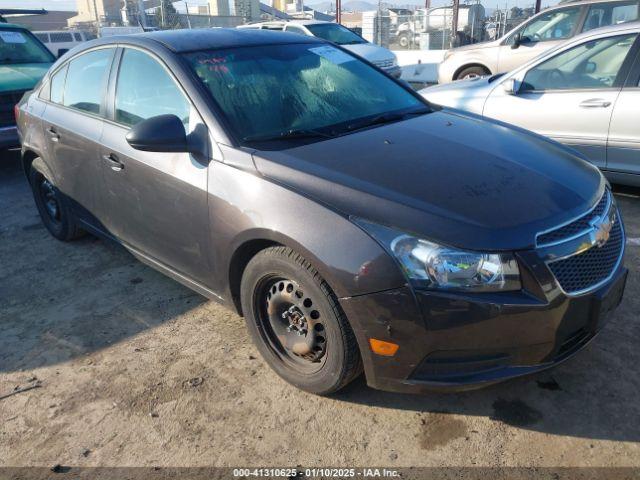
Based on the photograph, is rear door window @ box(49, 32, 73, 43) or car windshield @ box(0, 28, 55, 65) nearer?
car windshield @ box(0, 28, 55, 65)

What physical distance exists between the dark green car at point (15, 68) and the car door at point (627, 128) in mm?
6640

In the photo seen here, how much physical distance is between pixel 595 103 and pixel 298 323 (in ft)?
12.6

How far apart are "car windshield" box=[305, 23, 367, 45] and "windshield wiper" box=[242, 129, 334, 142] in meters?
10.5

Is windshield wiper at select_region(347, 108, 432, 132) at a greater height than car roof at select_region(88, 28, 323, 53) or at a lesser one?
lesser

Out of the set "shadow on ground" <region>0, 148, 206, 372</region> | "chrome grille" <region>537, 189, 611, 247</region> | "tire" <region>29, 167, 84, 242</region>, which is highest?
"chrome grille" <region>537, 189, 611, 247</region>

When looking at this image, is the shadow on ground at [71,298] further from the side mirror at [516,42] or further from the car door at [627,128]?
the side mirror at [516,42]

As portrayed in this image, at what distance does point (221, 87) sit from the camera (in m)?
3.07

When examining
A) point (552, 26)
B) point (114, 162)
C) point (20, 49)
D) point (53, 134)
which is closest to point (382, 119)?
point (114, 162)

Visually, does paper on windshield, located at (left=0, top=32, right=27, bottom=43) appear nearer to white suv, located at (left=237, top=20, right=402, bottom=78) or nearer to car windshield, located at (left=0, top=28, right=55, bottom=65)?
car windshield, located at (left=0, top=28, right=55, bottom=65)

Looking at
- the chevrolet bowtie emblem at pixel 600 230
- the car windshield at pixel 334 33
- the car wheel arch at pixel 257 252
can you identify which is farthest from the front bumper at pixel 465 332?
the car windshield at pixel 334 33

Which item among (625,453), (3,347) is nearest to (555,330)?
(625,453)

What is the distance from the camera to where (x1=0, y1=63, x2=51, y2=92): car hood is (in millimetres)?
7000

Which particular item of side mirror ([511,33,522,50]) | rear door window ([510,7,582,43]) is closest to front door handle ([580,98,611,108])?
rear door window ([510,7,582,43])

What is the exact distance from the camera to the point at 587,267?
240 cm
